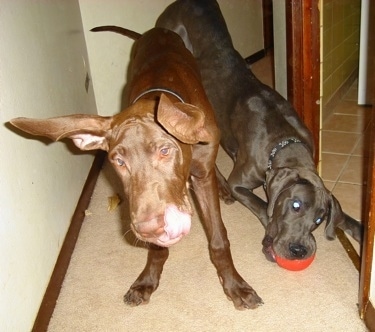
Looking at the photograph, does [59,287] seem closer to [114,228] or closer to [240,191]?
[114,228]

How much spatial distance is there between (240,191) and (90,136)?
4.59 ft

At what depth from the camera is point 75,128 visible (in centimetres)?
215

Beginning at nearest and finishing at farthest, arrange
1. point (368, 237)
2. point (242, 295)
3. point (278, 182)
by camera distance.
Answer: point (368, 237) < point (242, 295) < point (278, 182)

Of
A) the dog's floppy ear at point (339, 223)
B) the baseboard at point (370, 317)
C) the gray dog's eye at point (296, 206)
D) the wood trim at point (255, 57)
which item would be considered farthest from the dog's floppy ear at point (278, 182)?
the wood trim at point (255, 57)

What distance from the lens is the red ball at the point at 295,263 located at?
2.71 meters

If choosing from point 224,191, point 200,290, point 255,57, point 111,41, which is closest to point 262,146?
point 224,191

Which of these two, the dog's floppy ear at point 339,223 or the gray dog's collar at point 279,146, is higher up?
the gray dog's collar at point 279,146

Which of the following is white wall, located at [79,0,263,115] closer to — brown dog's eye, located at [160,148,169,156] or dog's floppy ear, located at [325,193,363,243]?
dog's floppy ear, located at [325,193,363,243]

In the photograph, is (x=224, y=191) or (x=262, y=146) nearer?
(x=262, y=146)

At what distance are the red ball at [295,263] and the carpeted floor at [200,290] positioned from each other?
41 millimetres

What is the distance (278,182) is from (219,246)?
21.9 inches

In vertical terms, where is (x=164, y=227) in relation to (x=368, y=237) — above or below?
above

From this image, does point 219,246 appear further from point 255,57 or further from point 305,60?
point 255,57

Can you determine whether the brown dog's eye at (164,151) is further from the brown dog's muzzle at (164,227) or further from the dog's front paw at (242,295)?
the dog's front paw at (242,295)
